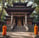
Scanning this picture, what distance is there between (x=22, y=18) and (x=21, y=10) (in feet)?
9.66

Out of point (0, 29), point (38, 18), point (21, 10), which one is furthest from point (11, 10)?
point (38, 18)

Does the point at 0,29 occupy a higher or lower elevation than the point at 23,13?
lower

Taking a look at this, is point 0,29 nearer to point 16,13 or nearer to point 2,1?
point 16,13

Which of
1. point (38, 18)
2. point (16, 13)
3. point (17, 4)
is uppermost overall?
point (17, 4)

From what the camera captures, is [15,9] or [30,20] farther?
[30,20]

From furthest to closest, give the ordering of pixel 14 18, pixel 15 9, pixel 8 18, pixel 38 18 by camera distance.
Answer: pixel 38 18 → pixel 8 18 → pixel 14 18 → pixel 15 9

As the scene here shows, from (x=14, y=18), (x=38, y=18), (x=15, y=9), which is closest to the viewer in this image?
(x=15, y=9)

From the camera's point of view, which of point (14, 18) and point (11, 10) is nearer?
point (11, 10)

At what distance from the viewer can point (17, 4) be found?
A: 20.4 metres

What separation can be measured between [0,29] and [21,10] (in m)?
6.30

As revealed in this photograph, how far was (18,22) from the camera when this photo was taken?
19062mm

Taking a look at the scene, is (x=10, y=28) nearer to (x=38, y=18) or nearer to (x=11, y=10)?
(x=11, y=10)

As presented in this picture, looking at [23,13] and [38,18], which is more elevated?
[23,13]

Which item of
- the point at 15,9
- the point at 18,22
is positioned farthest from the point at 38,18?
the point at 15,9
